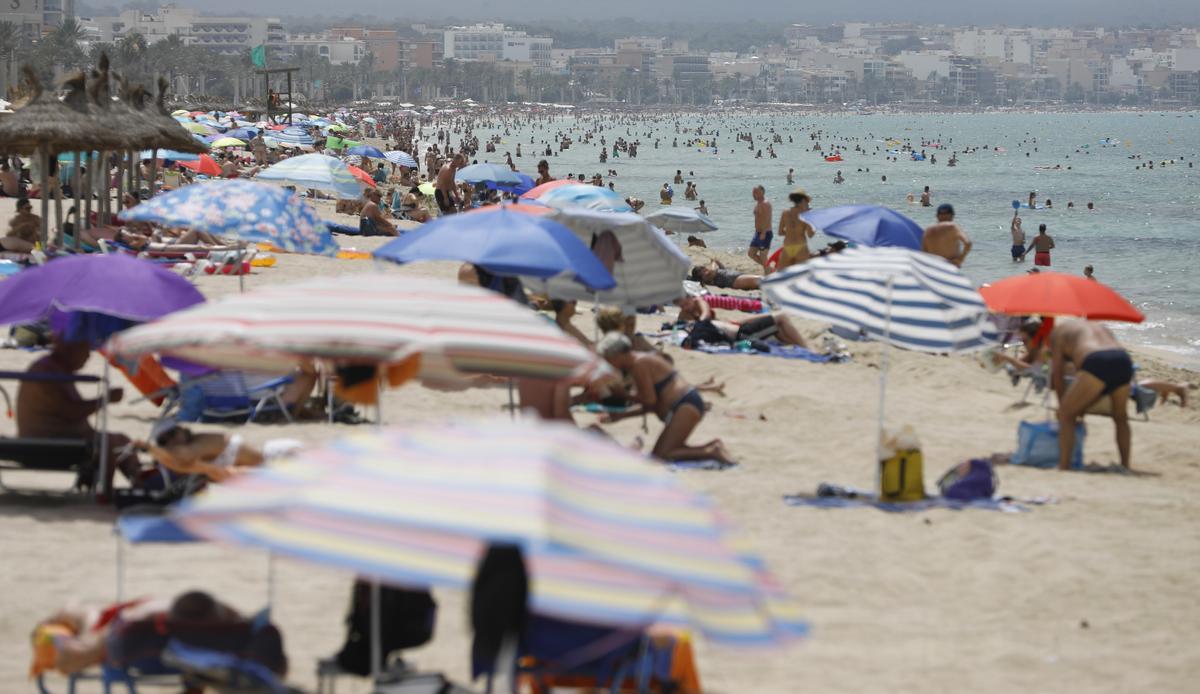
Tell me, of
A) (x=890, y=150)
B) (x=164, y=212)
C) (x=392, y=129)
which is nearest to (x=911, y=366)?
(x=164, y=212)

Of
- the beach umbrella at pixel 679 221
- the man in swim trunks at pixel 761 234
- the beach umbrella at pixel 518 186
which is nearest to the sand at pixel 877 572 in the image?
the beach umbrella at pixel 679 221

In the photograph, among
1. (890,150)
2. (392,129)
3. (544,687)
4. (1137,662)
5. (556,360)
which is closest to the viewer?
(544,687)

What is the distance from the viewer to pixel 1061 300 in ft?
29.9

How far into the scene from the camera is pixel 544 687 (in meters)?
4.03

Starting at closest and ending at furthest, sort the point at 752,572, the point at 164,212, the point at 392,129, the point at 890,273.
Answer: the point at 752,572 → the point at 890,273 → the point at 164,212 → the point at 392,129

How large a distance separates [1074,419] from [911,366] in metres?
4.02

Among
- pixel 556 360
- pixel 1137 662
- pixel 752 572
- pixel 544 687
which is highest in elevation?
pixel 556 360

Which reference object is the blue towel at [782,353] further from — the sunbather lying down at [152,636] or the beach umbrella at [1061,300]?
the sunbather lying down at [152,636]

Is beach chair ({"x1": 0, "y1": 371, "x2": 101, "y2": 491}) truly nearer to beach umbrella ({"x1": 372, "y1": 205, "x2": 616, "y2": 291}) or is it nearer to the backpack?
beach umbrella ({"x1": 372, "y1": 205, "x2": 616, "y2": 291})

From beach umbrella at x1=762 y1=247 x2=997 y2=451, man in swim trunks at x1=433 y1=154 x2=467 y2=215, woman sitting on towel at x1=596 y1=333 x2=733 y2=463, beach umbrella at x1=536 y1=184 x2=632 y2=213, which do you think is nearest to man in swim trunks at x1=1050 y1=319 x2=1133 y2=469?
beach umbrella at x1=762 y1=247 x2=997 y2=451

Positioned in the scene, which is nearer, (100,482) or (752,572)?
(752,572)

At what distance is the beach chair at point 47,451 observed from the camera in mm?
6734

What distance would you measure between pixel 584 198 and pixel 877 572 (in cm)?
808

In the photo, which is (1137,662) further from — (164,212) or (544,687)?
(164,212)
